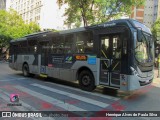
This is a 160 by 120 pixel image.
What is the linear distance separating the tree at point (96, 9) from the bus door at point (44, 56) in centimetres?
732

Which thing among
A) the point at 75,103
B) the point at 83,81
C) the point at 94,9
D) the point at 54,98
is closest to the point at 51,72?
the point at 83,81

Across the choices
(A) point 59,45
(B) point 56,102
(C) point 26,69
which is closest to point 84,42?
(A) point 59,45

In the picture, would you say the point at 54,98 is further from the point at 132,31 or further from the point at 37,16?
the point at 37,16

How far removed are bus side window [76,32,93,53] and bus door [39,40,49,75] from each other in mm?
2941

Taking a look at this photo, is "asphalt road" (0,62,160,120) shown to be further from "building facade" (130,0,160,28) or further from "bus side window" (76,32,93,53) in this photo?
"building facade" (130,0,160,28)

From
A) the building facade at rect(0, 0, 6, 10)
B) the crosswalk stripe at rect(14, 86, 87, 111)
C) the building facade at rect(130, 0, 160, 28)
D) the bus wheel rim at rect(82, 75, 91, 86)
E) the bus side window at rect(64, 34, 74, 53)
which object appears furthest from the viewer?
the building facade at rect(0, 0, 6, 10)

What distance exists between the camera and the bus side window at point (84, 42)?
10.0 m

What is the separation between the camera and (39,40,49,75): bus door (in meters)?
13.1

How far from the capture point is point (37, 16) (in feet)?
218

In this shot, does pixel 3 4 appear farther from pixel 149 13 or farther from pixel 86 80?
pixel 86 80

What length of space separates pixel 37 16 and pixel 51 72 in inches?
2232

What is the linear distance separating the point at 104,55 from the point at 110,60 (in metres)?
0.41

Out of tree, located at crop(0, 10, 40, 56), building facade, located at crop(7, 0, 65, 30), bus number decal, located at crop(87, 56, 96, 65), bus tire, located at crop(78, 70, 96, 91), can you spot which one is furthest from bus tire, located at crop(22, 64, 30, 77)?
building facade, located at crop(7, 0, 65, 30)

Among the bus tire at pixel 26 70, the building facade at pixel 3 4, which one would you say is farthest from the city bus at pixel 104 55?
the building facade at pixel 3 4
